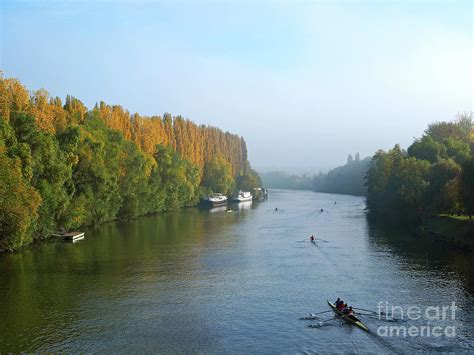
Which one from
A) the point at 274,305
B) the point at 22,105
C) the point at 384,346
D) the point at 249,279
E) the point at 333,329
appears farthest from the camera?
the point at 22,105

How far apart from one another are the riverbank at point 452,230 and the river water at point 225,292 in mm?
1794

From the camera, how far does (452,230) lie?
214 ft

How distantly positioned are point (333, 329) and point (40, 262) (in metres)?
34.0

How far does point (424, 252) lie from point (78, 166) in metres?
51.1

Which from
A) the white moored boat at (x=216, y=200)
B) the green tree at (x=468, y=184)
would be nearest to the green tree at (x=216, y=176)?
the white moored boat at (x=216, y=200)

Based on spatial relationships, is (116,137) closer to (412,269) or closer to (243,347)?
(412,269)

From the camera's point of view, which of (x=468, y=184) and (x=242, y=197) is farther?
(x=242, y=197)

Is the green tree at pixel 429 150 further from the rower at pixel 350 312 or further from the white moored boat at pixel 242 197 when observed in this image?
the white moored boat at pixel 242 197

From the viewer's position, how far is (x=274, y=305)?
3697 centimetres

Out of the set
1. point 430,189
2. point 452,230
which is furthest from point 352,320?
point 430,189

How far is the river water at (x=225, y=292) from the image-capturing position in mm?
30078

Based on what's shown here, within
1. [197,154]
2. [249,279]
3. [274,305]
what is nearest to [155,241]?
[249,279]

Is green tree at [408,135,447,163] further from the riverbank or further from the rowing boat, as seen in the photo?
the rowing boat

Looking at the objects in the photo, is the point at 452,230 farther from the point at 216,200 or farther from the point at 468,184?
the point at 216,200
